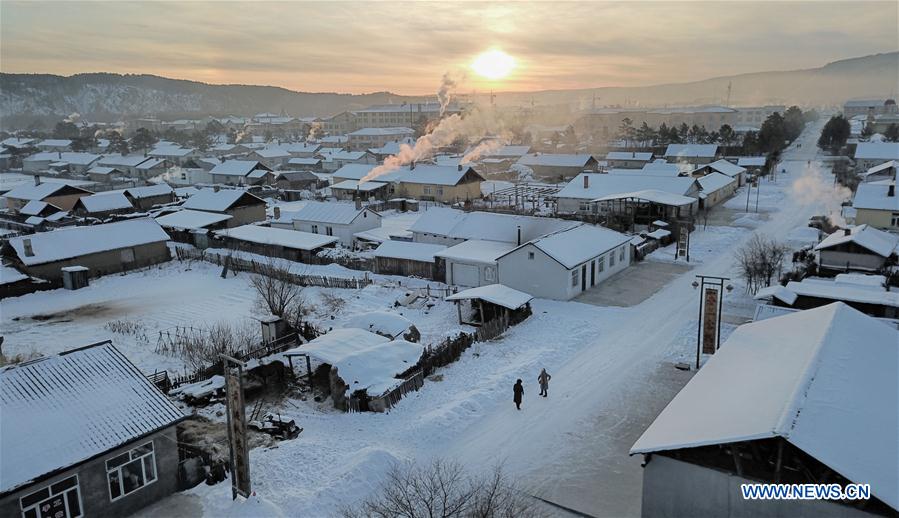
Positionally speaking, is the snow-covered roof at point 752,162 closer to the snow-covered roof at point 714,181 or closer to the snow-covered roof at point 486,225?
the snow-covered roof at point 714,181

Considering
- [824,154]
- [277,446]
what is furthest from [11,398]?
[824,154]

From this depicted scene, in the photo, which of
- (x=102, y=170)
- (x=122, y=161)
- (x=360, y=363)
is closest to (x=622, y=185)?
(x=360, y=363)

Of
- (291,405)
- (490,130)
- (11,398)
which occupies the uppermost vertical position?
(490,130)

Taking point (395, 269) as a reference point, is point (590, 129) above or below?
above

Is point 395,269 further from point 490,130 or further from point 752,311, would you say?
point 490,130

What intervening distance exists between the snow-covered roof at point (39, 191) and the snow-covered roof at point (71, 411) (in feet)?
157

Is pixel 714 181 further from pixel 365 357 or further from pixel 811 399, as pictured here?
pixel 811 399

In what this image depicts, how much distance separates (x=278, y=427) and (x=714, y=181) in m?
46.9

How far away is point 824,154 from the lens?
84938mm

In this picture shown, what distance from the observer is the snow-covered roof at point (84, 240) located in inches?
1302

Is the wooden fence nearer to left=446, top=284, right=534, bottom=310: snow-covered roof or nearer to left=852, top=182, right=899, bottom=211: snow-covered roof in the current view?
left=446, top=284, right=534, bottom=310: snow-covered roof

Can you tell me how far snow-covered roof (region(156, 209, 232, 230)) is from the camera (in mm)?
42531

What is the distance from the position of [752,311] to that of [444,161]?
2348 inches

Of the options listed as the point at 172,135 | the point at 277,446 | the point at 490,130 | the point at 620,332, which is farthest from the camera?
the point at 172,135
